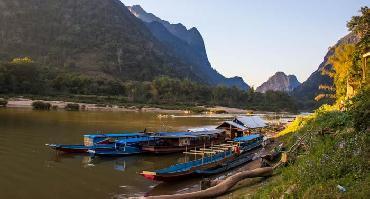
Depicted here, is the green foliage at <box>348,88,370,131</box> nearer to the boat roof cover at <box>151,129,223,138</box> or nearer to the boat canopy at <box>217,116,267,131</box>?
the boat roof cover at <box>151,129,223,138</box>

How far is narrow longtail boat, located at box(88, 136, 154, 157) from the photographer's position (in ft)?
116

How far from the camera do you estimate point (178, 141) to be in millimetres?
40312

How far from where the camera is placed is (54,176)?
26.7 m

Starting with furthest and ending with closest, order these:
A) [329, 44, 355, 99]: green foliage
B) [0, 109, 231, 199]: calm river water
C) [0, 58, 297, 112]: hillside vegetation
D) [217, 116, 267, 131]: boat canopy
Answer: [0, 58, 297, 112]: hillside vegetation
[329, 44, 355, 99]: green foliage
[217, 116, 267, 131]: boat canopy
[0, 109, 231, 199]: calm river water

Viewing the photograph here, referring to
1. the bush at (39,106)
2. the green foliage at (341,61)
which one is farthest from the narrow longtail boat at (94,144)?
the bush at (39,106)

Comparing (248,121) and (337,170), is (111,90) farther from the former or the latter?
(337,170)

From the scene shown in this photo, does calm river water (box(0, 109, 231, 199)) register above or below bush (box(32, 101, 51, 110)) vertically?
below

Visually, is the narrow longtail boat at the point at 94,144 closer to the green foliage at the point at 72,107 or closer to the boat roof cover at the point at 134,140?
the boat roof cover at the point at 134,140

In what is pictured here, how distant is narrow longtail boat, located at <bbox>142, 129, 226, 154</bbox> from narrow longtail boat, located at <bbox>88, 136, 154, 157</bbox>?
596 millimetres

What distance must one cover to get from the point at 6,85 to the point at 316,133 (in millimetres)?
107592

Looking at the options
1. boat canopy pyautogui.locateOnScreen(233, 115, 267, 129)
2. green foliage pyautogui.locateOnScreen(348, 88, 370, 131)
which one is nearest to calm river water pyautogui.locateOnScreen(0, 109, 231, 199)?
boat canopy pyautogui.locateOnScreen(233, 115, 267, 129)

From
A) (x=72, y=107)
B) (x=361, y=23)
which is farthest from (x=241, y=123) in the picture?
(x=72, y=107)

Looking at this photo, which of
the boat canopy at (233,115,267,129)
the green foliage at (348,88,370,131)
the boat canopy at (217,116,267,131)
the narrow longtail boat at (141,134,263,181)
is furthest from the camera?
the boat canopy at (233,115,267,129)

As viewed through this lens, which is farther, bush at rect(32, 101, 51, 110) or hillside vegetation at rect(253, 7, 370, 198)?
bush at rect(32, 101, 51, 110)
